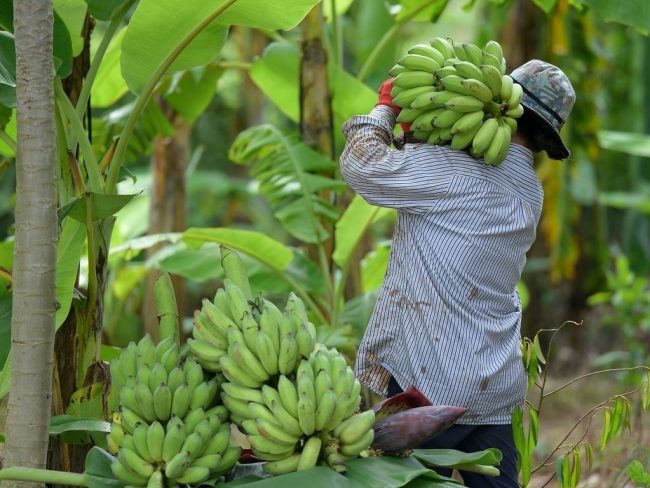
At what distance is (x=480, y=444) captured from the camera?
8.02ft

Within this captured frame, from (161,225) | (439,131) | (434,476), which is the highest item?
(439,131)

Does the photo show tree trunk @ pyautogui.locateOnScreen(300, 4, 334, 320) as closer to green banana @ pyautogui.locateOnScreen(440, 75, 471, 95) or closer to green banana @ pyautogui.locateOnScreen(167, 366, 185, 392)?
green banana @ pyautogui.locateOnScreen(440, 75, 471, 95)

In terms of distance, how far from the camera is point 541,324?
8.55 m

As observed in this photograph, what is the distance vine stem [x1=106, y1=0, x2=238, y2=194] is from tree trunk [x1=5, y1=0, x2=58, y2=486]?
46 cm

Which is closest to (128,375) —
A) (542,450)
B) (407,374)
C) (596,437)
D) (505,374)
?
(407,374)

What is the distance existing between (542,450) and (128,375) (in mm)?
3330

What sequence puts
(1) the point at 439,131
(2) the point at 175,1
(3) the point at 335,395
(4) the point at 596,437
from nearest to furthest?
(3) the point at 335,395
(1) the point at 439,131
(2) the point at 175,1
(4) the point at 596,437

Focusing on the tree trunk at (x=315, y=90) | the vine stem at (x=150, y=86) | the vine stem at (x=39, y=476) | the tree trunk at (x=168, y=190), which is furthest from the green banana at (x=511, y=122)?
the tree trunk at (x=168, y=190)

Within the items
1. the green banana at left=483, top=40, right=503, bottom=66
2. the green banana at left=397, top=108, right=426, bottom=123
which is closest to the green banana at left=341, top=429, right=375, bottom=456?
the green banana at left=397, top=108, right=426, bottom=123

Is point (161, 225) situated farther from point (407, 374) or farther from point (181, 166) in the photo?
point (407, 374)

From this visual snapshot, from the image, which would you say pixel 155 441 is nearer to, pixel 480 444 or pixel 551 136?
pixel 480 444

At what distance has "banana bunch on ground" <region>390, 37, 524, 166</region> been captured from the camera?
90.6 inches

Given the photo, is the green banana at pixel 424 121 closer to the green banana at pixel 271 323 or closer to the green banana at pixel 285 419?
the green banana at pixel 271 323

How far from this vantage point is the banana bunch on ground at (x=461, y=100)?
2301 mm
